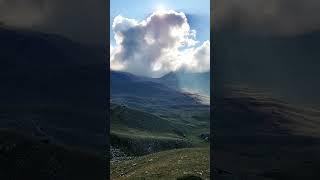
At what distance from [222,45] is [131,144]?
→ 40.8 metres

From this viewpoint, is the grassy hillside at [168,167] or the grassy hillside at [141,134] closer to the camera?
the grassy hillside at [168,167]

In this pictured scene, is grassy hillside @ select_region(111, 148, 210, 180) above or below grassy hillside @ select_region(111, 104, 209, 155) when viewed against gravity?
above

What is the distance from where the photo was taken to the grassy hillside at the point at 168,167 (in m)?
26.4

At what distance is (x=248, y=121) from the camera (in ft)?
41.2

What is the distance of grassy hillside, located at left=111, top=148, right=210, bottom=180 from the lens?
86.6ft

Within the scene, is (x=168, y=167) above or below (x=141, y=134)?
above

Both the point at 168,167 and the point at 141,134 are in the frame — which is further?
the point at 141,134

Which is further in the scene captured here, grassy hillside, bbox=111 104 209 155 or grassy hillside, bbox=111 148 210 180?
grassy hillside, bbox=111 104 209 155

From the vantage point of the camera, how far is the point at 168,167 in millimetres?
28531

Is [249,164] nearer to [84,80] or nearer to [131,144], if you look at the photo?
[84,80]

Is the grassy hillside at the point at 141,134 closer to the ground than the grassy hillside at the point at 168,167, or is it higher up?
closer to the ground

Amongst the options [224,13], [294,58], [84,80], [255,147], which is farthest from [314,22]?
[84,80]

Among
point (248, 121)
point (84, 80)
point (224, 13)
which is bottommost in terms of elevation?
point (248, 121)

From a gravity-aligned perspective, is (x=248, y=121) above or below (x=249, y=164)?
above
